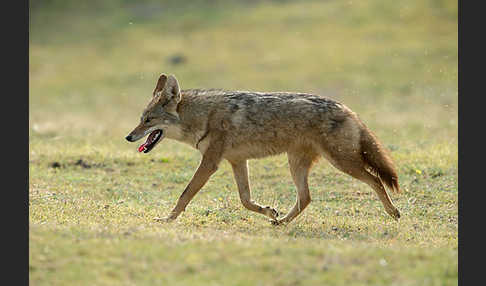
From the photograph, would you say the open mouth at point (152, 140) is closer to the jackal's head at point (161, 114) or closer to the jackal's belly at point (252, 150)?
the jackal's head at point (161, 114)

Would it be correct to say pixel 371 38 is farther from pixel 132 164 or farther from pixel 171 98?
pixel 171 98

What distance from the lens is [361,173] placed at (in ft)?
33.0

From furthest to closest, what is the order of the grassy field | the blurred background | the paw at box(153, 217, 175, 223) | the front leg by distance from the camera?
the blurred background
the front leg
the paw at box(153, 217, 175, 223)
the grassy field

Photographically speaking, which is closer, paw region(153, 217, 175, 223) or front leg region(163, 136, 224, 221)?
paw region(153, 217, 175, 223)

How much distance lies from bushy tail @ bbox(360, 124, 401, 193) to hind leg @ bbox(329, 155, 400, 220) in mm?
145

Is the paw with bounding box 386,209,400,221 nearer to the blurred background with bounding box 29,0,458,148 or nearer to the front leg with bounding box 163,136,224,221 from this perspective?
the front leg with bounding box 163,136,224,221

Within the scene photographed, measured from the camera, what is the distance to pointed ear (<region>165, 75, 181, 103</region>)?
34.2 ft

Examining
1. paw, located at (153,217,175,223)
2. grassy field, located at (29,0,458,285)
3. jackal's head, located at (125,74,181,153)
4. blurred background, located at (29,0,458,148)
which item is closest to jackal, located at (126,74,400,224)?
jackal's head, located at (125,74,181,153)

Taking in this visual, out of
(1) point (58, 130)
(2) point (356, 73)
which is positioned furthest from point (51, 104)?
(2) point (356, 73)

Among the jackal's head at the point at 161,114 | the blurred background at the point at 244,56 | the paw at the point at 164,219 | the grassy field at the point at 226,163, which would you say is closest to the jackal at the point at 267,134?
the jackal's head at the point at 161,114

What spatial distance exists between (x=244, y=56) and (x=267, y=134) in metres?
22.4

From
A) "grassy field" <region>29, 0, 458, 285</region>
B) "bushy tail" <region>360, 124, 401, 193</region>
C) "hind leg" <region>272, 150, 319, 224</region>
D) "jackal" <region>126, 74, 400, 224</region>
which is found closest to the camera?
"grassy field" <region>29, 0, 458, 285</region>

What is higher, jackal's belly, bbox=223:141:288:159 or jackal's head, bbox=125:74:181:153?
jackal's head, bbox=125:74:181:153

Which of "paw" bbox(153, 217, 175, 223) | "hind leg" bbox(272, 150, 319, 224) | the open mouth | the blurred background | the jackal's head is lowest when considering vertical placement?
the blurred background
